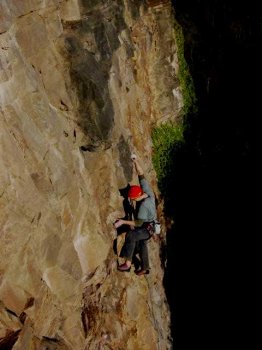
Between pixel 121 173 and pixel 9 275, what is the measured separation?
13.5 ft

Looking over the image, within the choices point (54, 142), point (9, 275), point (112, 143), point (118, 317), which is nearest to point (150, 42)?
point (112, 143)

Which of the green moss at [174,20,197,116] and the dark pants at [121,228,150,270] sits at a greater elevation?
the green moss at [174,20,197,116]

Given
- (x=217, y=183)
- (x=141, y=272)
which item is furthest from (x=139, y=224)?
(x=217, y=183)

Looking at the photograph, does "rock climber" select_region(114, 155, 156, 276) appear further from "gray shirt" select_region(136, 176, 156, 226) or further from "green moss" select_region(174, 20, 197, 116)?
"green moss" select_region(174, 20, 197, 116)

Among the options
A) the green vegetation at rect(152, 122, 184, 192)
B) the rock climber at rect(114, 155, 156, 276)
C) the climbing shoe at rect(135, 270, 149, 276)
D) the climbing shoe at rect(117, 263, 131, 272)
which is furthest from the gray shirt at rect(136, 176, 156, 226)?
the green vegetation at rect(152, 122, 184, 192)

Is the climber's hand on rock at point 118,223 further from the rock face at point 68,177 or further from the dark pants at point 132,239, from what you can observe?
the dark pants at point 132,239

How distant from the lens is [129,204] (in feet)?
35.2

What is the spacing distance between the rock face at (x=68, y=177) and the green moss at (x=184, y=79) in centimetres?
285

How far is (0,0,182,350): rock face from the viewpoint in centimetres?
695

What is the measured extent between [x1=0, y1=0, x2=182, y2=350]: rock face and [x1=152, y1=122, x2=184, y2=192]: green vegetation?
2.10 meters

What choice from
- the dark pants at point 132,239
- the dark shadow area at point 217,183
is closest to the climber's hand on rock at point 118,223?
the dark pants at point 132,239

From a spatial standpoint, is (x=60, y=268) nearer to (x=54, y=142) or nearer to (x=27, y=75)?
(x=54, y=142)

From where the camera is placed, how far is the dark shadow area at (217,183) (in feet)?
44.7

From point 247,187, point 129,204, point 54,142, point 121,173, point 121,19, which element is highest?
point 121,19
